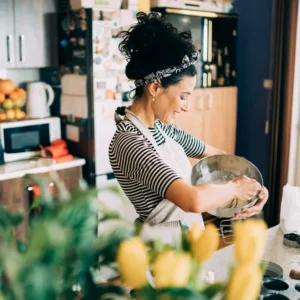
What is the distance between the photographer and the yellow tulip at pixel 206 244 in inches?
21.6

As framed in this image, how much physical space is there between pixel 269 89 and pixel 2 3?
2.15 metres

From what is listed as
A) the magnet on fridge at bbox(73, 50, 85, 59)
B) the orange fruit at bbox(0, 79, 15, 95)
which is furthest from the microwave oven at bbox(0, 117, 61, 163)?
the magnet on fridge at bbox(73, 50, 85, 59)

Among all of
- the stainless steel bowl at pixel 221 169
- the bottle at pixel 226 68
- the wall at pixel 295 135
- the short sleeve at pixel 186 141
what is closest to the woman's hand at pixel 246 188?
the stainless steel bowl at pixel 221 169

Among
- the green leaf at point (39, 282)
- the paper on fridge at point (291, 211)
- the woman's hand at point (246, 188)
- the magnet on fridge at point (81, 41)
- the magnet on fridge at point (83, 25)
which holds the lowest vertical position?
the paper on fridge at point (291, 211)

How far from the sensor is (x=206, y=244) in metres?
0.55

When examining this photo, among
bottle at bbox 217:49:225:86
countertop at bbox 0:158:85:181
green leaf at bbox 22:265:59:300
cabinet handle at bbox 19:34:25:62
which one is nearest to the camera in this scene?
green leaf at bbox 22:265:59:300

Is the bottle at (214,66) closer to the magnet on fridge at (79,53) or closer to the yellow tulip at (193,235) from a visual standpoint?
the magnet on fridge at (79,53)

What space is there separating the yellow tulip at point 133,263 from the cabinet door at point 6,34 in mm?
2616

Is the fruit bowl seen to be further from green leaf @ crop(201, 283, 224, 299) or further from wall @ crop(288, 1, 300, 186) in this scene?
green leaf @ crop(201, 283, 224, 299)

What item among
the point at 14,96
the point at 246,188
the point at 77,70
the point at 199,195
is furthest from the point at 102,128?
the point at 199,195

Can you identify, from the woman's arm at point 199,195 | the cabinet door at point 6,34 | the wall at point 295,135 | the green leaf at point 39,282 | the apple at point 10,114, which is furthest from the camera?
the wall at point 295,135

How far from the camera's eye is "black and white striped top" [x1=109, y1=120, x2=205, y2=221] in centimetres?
135

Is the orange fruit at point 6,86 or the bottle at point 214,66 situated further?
the bottle at point 214,66

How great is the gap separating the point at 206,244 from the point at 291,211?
1269 mm
